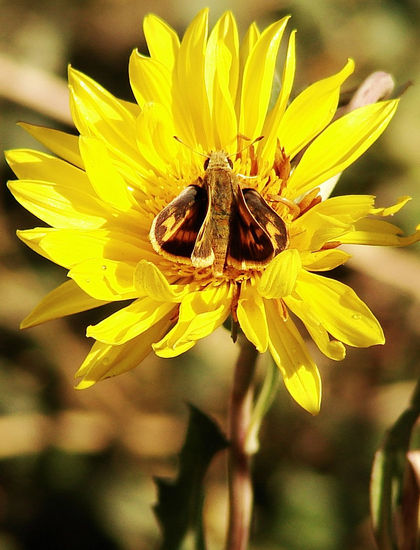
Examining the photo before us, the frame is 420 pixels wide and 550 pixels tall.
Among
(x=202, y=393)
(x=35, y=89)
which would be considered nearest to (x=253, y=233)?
(x=202, y=393)

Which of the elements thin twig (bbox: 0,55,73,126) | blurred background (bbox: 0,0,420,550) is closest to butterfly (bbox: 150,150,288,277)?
blurred background (bbox: 0,0,420,550)

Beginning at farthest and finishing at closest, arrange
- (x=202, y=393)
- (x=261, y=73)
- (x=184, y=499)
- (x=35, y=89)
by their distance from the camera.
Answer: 1. (x=35, y=89)
2. (x=202, y=393)
3. (x=184, y=499)
4. (x=261, y=73)

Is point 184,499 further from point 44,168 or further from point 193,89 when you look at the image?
point 193,89

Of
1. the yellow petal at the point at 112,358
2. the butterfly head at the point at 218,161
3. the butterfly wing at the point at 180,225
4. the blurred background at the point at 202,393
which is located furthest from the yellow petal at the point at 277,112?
the blurred background at the point at 202,393

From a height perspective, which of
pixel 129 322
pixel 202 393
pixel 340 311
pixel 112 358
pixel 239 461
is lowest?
pixel 202 393

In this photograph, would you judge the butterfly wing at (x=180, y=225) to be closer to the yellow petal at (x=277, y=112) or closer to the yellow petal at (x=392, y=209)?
the yellow petal at (x=277, y=112)

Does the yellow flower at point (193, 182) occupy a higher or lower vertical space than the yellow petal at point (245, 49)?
lower

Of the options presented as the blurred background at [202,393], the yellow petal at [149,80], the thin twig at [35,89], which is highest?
the thin twig at [35,89]

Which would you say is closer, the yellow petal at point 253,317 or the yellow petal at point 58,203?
the yellow petal at point 253,317
